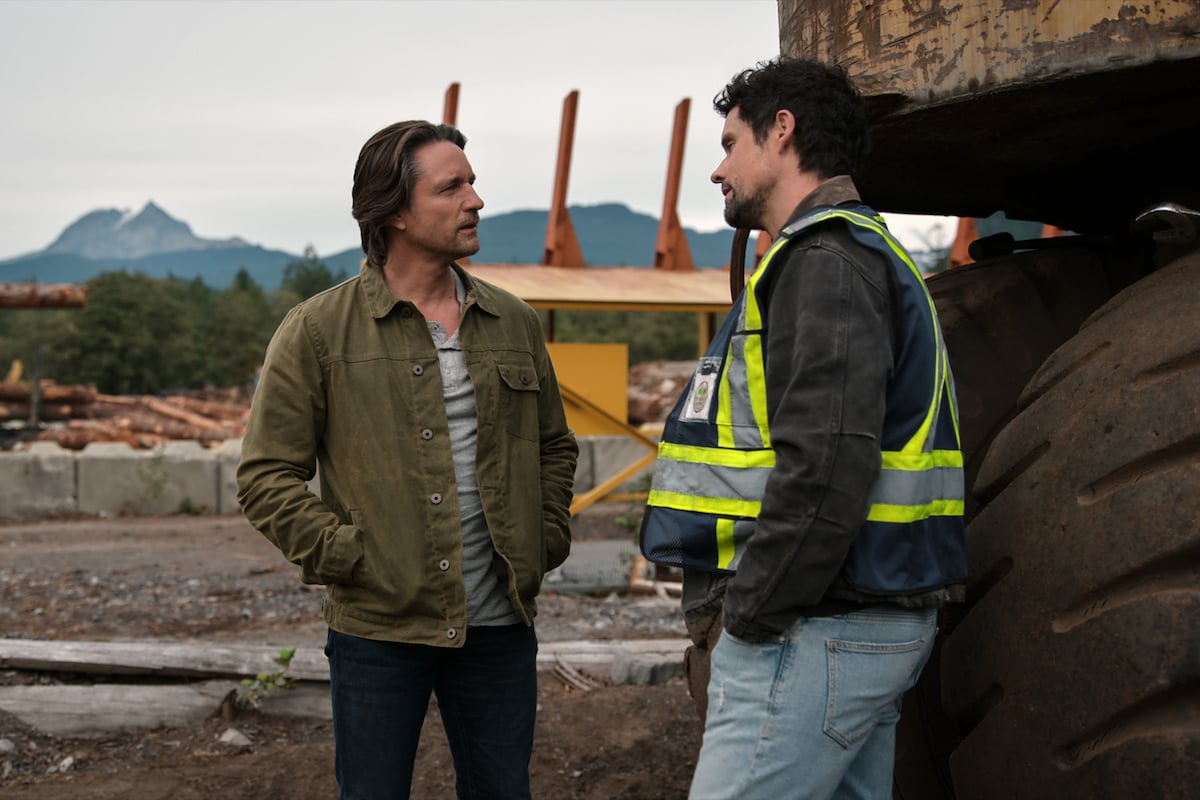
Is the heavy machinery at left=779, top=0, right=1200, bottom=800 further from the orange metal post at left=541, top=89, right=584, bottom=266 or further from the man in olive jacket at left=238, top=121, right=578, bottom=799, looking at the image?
the orange metal post at left=541, top=89, right=584, bottom=266

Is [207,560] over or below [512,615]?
below

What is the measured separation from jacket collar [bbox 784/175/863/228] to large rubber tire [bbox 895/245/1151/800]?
78 centimetres

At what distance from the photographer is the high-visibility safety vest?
1879 millimetres

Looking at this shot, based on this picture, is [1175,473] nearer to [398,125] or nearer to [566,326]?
[398,125]

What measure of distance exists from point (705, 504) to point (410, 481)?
2.64 ft

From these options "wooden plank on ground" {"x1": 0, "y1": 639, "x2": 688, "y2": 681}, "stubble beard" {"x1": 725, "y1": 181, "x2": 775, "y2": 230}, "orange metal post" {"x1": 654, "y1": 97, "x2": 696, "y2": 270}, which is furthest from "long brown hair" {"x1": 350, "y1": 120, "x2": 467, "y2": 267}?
"orange metal post" {"x1": 654, "y1": 97, "x2": 696, "y2": 270}

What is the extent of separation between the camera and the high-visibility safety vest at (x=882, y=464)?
1879mm

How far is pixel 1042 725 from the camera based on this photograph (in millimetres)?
1907

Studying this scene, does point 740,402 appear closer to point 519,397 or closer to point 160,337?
point 519,397

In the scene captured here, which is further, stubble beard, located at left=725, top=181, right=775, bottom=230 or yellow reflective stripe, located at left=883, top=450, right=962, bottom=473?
stubble beard, located at left=725, top=181, right=775, bottom=230

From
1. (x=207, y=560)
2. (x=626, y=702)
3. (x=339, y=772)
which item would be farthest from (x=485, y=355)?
(x=207, y=560)

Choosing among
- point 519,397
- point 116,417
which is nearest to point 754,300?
point 519,397

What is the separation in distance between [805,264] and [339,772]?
1.48m

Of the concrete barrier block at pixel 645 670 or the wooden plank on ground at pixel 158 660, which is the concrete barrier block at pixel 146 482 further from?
→ the concrete barrier block at pixel 645 670
